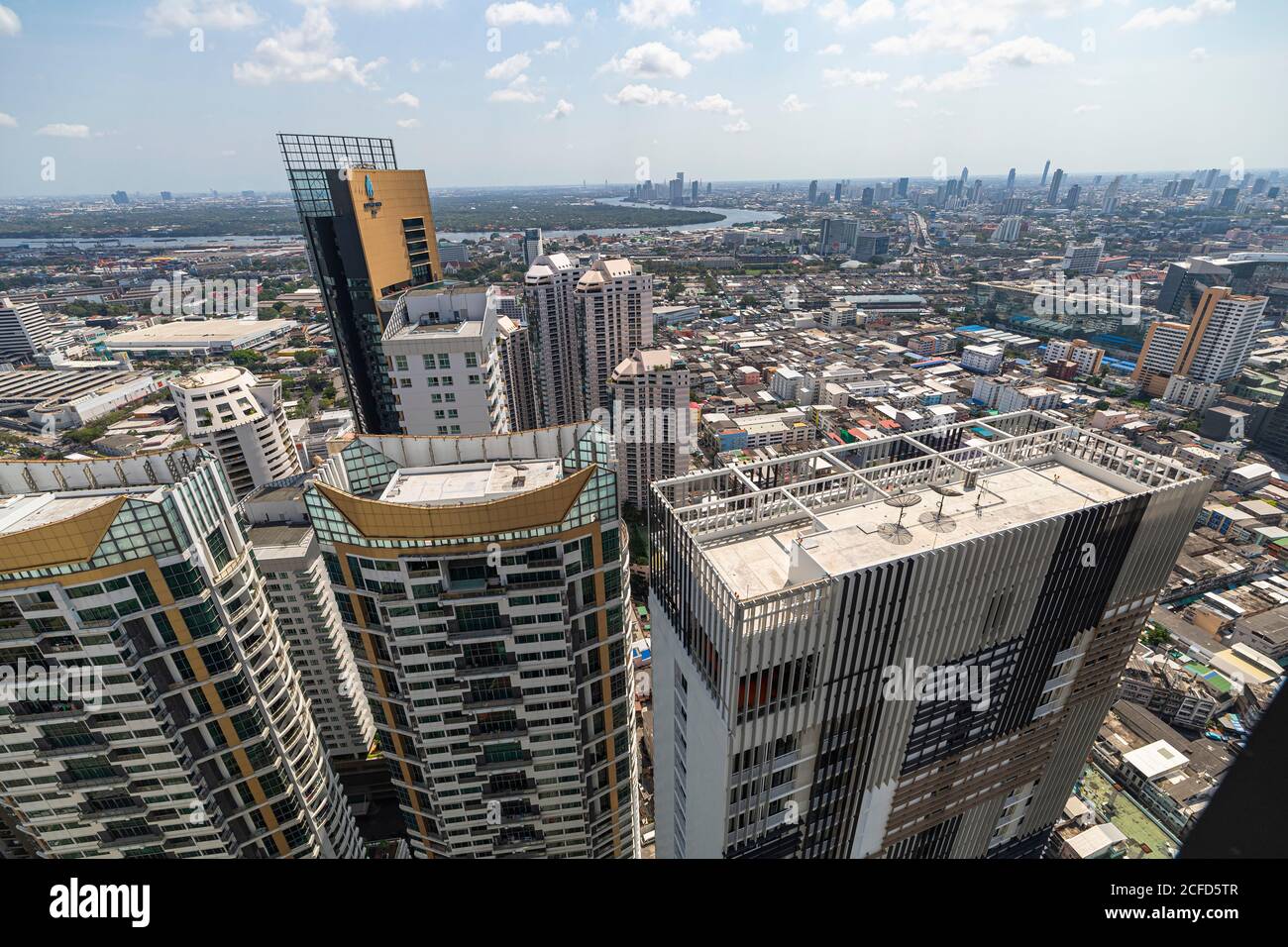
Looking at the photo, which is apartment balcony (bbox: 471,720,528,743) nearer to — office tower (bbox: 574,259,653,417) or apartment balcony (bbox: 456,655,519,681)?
apartment balcony (bbox: 456,655,519,681)

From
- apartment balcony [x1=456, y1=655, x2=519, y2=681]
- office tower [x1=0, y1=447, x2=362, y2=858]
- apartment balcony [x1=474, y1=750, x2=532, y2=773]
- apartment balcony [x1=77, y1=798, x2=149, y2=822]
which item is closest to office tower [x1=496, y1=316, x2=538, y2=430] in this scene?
office tower [x1=0, y1=447, x2=362, y2=858]

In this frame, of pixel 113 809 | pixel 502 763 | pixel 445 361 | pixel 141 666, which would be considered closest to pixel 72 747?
pixel 113 809

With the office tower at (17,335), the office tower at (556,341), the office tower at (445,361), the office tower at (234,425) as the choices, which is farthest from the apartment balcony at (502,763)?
the office tower at (17,335)

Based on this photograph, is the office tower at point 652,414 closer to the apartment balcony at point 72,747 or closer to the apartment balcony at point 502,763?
the apartment balcony at point 502,763

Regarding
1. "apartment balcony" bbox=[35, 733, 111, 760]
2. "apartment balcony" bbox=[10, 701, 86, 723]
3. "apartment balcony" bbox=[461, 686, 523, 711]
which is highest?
"apartment balcony" bbox=[10, 701, 86, 723]

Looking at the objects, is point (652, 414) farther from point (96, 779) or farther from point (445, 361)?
point (96, 779)

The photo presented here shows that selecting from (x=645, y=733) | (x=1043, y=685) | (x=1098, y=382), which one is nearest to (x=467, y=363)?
(x=645, y=733)
